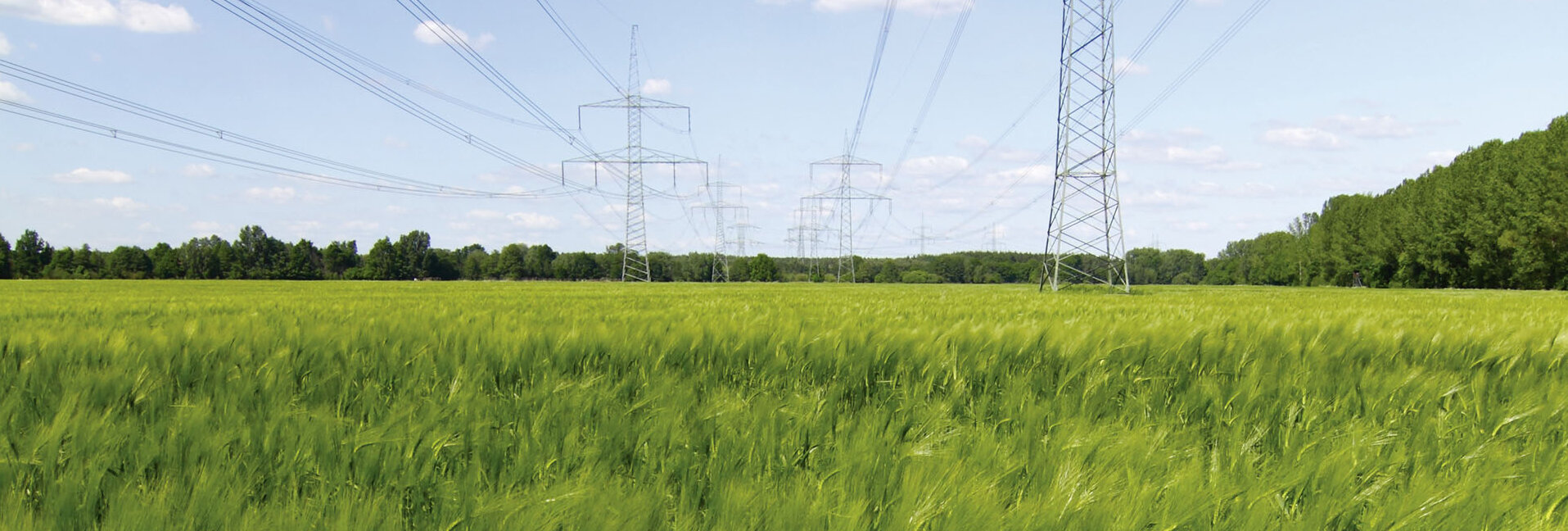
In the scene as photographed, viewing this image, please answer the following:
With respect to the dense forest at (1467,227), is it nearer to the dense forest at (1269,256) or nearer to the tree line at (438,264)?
the dense forest at (1269,256)

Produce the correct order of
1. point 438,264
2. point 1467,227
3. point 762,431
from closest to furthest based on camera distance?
point 762,431 < point 1467,227 < point 438,264

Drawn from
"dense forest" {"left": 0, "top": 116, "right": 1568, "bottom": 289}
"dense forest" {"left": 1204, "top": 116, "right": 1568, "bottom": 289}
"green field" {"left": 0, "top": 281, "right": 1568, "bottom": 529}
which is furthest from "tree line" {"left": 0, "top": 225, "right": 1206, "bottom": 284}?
"green field" {"left": 0, "top": 281, "right": 1568, "bottom": 529}

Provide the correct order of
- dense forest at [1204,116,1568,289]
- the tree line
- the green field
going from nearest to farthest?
1. the green field
2. dense forest at [1204,116,1568,289]
3. the tree line

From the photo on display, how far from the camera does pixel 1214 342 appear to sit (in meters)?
3.89

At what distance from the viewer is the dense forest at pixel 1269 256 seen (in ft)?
155

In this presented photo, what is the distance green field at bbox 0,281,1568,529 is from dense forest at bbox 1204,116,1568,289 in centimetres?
5972

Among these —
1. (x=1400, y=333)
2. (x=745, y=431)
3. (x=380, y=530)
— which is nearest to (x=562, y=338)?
(x=745, y=431)

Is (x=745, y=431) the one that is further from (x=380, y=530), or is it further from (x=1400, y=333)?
(x=1400, y=333)

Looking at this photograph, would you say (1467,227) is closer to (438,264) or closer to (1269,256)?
(1269,256)

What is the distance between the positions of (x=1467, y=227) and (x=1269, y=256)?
206 ft

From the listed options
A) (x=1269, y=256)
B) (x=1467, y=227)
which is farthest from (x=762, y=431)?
(x=1269, y=256)

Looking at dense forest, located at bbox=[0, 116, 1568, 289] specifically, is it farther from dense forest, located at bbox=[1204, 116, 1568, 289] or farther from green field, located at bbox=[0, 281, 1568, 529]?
green field, located at bbox=[0, 281, 1568, 529]

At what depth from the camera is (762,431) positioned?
6.51 ft

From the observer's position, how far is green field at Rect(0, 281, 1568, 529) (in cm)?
141
